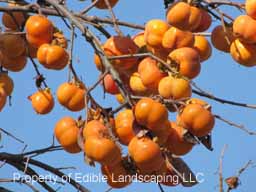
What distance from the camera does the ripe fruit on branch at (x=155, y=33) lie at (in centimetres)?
188

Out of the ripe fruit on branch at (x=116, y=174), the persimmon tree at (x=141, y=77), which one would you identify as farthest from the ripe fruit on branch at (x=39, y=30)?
the ripe fruit on branch at (x=116, y=174)

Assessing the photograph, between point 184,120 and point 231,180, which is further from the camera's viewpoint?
point 231,180

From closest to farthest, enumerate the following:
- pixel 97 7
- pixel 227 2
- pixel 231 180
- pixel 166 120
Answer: pixel 166 120
pixel 227 2
pixel 97 7
pixel 231 180

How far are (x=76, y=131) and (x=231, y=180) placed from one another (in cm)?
95

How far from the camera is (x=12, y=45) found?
2.14m

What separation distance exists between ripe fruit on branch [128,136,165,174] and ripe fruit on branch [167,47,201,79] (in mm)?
256

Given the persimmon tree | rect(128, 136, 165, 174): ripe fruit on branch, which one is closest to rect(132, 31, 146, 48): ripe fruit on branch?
the persimmon tree

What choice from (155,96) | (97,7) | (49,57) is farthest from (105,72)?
(97,7)

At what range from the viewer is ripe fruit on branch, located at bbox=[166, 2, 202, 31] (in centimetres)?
185

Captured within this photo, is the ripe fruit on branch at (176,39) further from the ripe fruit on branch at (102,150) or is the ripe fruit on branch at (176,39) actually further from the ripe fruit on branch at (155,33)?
the ripe fruit on branch at (102,150)

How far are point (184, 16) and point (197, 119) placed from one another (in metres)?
0.35

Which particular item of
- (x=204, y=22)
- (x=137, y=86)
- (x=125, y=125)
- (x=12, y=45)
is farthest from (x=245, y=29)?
(x=12, y=45)

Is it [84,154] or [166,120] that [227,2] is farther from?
[84,154]

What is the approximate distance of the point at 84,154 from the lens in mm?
1652
